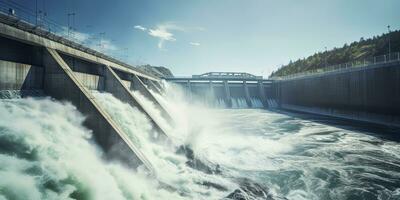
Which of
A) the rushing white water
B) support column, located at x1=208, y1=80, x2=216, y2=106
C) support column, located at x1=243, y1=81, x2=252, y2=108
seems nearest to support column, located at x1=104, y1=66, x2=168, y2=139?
the rushing white water

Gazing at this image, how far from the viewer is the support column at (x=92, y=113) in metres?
10.9

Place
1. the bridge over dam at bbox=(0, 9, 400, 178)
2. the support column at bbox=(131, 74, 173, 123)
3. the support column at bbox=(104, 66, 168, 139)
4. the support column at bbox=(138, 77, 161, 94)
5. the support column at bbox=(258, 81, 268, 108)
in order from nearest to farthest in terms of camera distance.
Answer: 1. the bridge over dam at bbox=(0, 9, 400, 178)
2. the support column at bbox=(104, 66, 168, 139)
3. the support column at bbox=(131, 74, 173, 123)
4. the support column at bbox=(138, 77, 161, 94)
5. the support column at bbox=(258, 81, 268, 108)

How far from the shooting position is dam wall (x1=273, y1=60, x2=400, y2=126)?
26.9m

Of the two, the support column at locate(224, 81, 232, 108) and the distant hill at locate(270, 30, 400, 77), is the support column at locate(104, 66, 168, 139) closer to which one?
the support column at locate(224, 81, 232, 108)

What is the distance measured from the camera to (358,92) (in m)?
31.8

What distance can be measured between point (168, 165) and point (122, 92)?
24.7 ft

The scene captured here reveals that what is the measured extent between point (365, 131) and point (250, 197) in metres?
21.2

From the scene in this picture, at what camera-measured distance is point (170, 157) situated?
13.8 meters

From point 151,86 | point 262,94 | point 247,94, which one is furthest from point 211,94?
point 151,86

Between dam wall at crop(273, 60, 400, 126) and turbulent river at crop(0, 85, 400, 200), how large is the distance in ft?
26.1

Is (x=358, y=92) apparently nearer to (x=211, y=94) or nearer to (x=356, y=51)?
(x=211, y=94)

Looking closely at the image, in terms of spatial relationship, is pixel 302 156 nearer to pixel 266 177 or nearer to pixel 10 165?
pixel 266 177

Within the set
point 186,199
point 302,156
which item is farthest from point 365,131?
point 186,199

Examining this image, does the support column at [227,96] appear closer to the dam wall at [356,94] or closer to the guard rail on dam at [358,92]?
the dam wall at [356,94]
